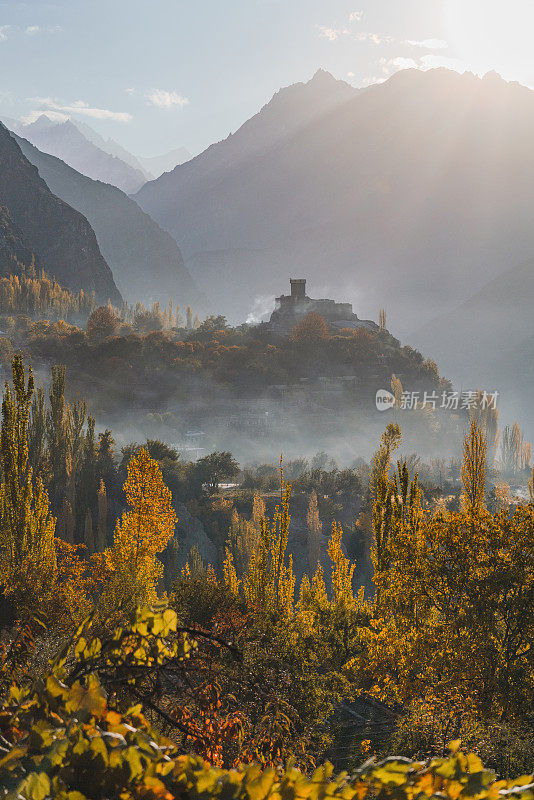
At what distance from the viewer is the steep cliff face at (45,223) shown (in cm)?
12031

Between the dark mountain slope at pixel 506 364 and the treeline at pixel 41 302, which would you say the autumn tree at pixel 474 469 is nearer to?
the treeline at pixel 41 302

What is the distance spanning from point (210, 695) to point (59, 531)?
35.2 meters

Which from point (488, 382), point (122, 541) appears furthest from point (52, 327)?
point (488, 382)

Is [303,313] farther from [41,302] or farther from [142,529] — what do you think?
[142,529]

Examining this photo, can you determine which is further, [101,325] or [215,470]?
[101,325]

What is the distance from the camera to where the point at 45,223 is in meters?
125

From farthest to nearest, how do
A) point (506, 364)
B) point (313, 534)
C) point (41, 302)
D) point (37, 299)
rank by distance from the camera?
point (506, 364), point (41, 302), point (37, 299), point (313, 534)

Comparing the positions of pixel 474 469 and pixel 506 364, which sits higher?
pixel 506 364

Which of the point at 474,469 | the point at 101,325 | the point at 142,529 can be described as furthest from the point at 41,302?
the point at 474,469

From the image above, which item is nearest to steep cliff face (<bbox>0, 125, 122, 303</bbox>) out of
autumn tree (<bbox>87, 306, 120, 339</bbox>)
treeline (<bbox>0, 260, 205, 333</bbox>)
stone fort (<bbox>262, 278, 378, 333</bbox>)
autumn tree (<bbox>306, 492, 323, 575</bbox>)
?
treeline (<bbox>0, 260, 205, 333</bbox>)

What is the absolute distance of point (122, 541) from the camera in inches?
725

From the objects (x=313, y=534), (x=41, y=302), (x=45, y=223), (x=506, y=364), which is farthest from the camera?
(x=506, y=364)

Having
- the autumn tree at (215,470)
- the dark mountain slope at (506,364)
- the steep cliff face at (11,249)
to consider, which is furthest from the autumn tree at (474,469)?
the dark mountain slope at (506,364)

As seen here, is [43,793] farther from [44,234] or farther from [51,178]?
[51,178]
